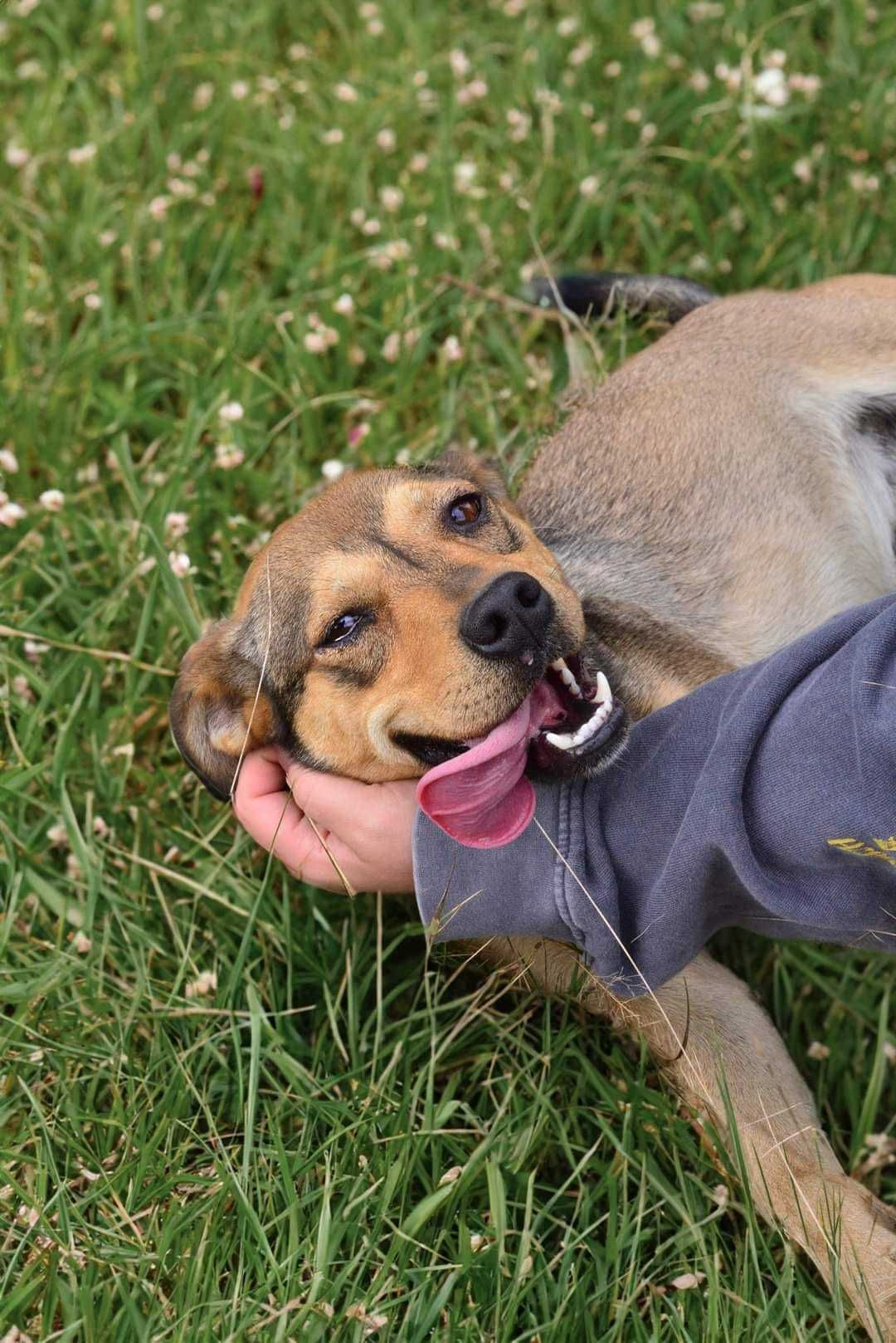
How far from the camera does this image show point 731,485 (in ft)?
13.6

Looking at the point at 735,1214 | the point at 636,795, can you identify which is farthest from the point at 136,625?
the point at 735,1214

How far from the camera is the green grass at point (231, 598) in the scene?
3.29 m

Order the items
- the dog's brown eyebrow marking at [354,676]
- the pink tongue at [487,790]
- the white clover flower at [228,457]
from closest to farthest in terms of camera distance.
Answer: the pink tongue at [487,790], the dog's brown eyebrow marking at [354,676], the white clover flower at [228,457]

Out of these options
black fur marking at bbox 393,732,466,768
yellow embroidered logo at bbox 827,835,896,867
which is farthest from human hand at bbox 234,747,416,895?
yellow embroidered logo at bbox 827,835,896,867

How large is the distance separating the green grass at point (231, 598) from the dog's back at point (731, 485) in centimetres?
89

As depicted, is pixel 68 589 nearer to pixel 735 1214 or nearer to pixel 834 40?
pixel 735 1214

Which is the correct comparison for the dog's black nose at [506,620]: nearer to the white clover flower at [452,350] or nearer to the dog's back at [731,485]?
the dog's back at [731,485]

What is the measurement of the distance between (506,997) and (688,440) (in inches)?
68.2

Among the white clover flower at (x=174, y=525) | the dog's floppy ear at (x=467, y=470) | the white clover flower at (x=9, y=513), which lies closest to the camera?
the dog's floppy ear at (x=467, y=470)

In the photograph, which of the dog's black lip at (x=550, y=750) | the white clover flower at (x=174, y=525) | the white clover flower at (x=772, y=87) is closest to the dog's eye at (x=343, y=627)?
the dog's black lip at (x=550, y=750)

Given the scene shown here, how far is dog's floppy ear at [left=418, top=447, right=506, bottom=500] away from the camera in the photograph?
4203 millimetres

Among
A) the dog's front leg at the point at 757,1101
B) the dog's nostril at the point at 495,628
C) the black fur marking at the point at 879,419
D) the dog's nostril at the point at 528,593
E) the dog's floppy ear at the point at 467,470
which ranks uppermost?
the black fur marking at the point at 879,419

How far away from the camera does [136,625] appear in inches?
188

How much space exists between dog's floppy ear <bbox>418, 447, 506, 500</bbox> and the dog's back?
6.4 inches
